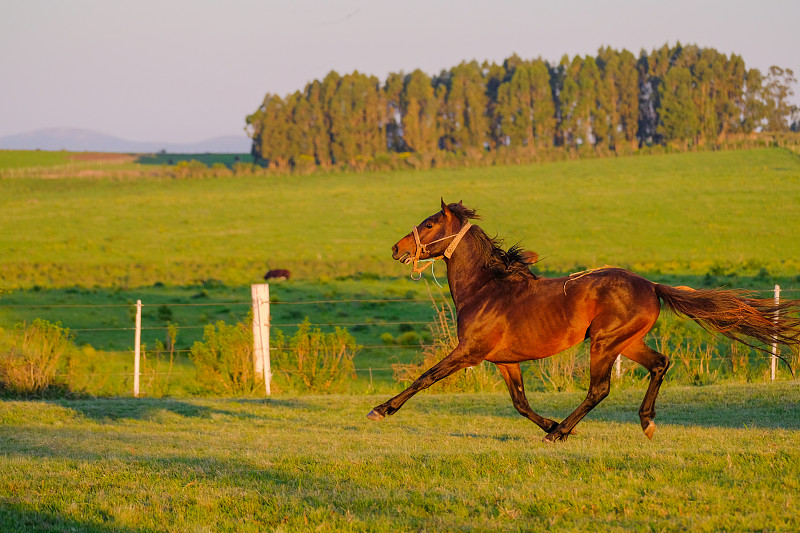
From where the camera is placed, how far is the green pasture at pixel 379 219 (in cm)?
4053

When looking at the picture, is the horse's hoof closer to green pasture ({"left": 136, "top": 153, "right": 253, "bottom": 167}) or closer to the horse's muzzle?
the horse's muzzle

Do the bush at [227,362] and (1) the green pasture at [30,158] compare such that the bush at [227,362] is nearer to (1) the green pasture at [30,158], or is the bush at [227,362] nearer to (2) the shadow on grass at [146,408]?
A: (2) the shadow on grass at [146,408]

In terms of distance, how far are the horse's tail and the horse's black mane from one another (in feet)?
3.83

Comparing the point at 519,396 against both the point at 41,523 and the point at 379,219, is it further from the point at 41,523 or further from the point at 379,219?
the point at 379,219

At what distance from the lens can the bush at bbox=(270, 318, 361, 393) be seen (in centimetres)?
1368

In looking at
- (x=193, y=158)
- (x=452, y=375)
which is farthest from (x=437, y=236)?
(x=193, y=158)

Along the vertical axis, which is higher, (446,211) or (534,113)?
(534,113)

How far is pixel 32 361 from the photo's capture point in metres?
12.8

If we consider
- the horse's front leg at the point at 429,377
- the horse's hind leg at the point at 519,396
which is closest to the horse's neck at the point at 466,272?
the horse's front leg at the point at 429,377

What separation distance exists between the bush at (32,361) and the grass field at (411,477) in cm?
349

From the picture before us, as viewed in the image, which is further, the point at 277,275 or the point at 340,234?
the point at 340,234

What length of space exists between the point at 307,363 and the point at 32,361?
422 centimetres

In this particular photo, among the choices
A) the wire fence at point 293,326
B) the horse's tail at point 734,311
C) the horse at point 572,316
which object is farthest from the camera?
the wire fence at point 293,326

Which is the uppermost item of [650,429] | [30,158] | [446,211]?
[30,158]
